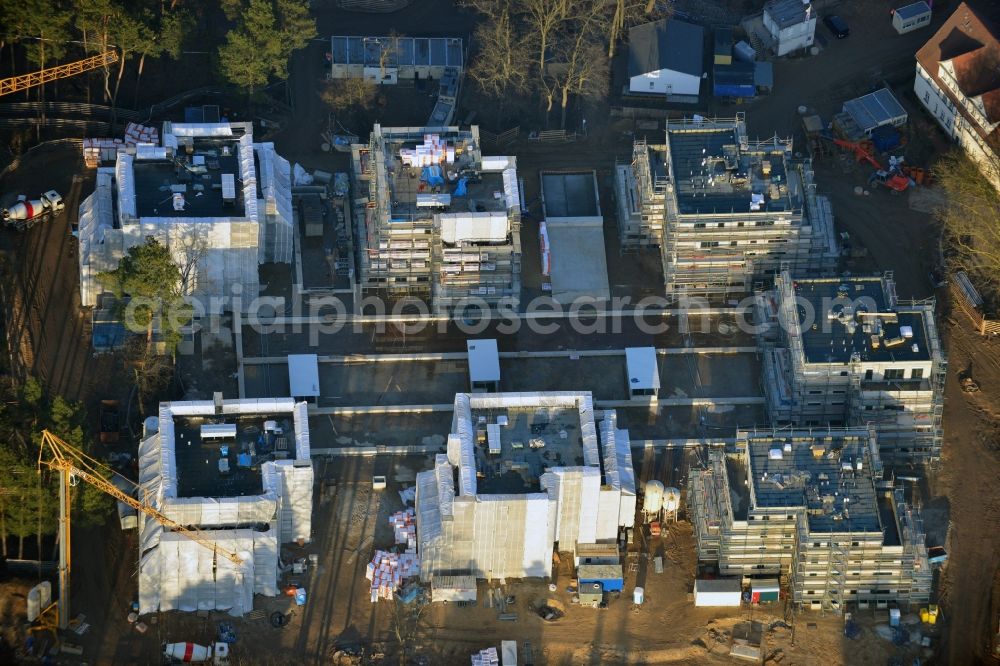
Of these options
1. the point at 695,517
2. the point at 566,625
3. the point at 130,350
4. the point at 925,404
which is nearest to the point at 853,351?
the point at 925,404

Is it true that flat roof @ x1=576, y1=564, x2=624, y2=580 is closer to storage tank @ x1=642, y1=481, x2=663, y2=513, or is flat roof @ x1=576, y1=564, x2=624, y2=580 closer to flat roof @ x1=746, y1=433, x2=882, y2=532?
storage tank @ x1=642, y1=481, x2=663, y2=513

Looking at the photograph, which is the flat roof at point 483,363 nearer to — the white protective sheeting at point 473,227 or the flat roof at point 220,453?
the white protective sheeting at point 473,227

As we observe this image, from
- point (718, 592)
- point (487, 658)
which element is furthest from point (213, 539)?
point (718, 592)

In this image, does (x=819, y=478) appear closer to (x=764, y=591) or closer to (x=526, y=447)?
(x=764, y=591)

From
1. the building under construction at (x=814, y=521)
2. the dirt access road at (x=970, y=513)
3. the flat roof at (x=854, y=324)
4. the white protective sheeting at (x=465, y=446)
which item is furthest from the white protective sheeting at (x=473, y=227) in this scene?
the dirt access road at (x=970, y=513)

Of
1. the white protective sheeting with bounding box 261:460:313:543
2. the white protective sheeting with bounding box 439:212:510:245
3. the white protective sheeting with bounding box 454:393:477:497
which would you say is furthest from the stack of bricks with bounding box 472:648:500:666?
the white protective sheeting with bounding box 439:212:510:245

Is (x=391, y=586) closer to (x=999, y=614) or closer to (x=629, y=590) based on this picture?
(x=629, y=590)
